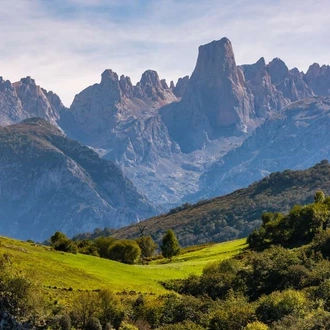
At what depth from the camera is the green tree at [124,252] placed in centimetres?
11612

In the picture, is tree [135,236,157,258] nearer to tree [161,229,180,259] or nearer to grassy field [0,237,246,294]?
tree [161,229,180,259]

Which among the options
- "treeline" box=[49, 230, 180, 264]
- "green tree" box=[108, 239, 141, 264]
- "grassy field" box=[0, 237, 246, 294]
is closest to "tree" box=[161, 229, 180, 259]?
"treeline" box=[49, 230, 180, 264]

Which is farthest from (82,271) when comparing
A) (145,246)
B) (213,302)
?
(145,246)

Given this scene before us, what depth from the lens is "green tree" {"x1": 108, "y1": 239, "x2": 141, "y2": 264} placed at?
381 feet

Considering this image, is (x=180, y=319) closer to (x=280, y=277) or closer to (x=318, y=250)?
(x=280, y=277)

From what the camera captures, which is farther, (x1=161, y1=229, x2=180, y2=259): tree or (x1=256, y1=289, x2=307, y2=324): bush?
(x1=161, y1=229, x2=180, y2=259): tree

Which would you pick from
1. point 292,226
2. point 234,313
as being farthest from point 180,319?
point 292,226

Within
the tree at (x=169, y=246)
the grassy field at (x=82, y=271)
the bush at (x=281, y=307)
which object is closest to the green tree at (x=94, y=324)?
the grassy field at (x=82, y=271)

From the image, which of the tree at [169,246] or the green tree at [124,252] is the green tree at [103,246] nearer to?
the green tree at [124,252]

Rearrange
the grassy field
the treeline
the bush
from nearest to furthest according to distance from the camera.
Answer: the bush < the grassy field < the treeline

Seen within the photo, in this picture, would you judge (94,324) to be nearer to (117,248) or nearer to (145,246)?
(117,248)

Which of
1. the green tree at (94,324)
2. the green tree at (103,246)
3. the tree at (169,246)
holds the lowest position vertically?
the green tree at (94,324)

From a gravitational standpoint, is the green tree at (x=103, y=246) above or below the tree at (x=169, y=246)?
above

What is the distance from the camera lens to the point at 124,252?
382 feet
